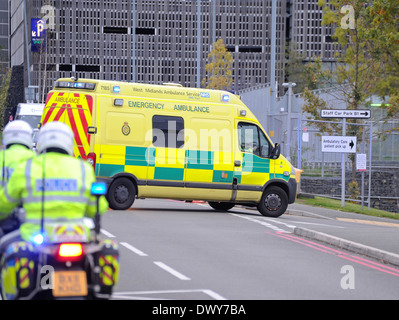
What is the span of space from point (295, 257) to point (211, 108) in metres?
8.43

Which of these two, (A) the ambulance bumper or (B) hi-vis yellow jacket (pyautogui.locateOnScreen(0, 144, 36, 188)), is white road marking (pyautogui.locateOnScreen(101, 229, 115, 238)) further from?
(B) hi-vis yellow jacket (pyautogui.locateOnScreen(0, 144, 36, 188))

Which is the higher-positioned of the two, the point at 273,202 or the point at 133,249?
the point at 273,202

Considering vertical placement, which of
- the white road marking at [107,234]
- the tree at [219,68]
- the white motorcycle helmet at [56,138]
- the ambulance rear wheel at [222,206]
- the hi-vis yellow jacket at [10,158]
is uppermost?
the tree at [219,68]

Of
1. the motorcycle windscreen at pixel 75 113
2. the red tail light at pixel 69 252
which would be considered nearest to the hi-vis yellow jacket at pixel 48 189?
the red tail light at pixel 69 252

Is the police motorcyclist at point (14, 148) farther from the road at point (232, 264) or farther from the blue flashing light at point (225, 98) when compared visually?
the blue flashing light at point (225, 98)

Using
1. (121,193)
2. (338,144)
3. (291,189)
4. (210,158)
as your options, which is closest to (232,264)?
(121,193)

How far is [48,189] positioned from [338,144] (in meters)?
21.9

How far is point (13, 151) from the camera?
7.65 m

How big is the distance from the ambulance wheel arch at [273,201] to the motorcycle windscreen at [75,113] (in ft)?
15.9

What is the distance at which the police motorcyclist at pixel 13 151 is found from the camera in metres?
7.52

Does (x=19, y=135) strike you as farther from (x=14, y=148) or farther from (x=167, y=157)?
(x=167, y=157)

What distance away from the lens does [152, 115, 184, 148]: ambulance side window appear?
69.2 feet

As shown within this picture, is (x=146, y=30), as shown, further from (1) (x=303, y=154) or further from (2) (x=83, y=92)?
(2) (x=83, y=92)
